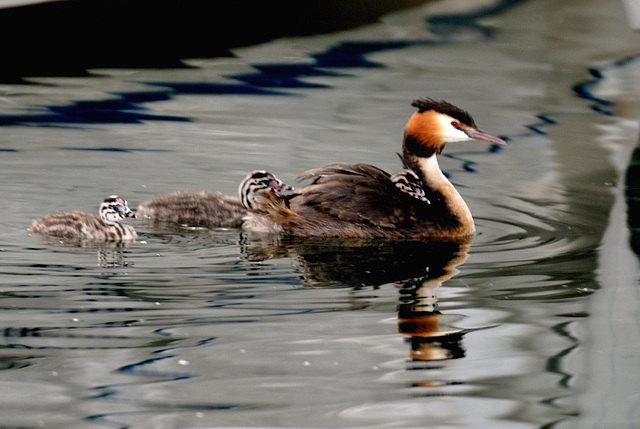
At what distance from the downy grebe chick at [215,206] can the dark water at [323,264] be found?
0.40 feet

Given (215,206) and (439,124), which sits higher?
(439,124)

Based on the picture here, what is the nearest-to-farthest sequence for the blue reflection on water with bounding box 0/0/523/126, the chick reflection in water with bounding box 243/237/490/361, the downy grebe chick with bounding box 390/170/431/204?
the chick reflection in water with bounding box 243/237/490/361 → the downy grebe chick with bounding box 390/170/431/204 → the blue reflection on water with bounding box 0/0/523/126

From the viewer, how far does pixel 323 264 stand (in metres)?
5.44

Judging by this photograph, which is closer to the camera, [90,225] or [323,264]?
[323,264]

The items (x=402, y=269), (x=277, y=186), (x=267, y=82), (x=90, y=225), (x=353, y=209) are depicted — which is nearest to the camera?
(x=402, y=269)

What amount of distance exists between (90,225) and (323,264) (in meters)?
1.30

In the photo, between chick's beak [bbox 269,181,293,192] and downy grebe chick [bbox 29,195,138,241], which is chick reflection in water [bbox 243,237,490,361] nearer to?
chick's beak [bbox 269,181,293,192]

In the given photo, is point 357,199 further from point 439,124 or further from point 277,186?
point 439,124

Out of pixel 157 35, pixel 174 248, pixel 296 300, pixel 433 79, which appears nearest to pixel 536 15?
pixel 433 79

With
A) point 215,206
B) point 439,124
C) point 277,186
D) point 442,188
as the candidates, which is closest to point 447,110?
point 439,124

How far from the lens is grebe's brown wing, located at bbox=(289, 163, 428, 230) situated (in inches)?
238

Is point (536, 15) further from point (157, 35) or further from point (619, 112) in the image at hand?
point (157, 35)

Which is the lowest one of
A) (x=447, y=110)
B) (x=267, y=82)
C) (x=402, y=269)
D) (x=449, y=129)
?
(x=402, y=269)

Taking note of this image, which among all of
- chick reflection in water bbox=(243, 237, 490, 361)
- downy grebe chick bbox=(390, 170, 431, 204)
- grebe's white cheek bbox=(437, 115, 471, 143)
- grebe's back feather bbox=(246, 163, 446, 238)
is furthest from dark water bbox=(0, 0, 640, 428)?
grebe's white cheek bbox=(437, 115, 471, 143)
